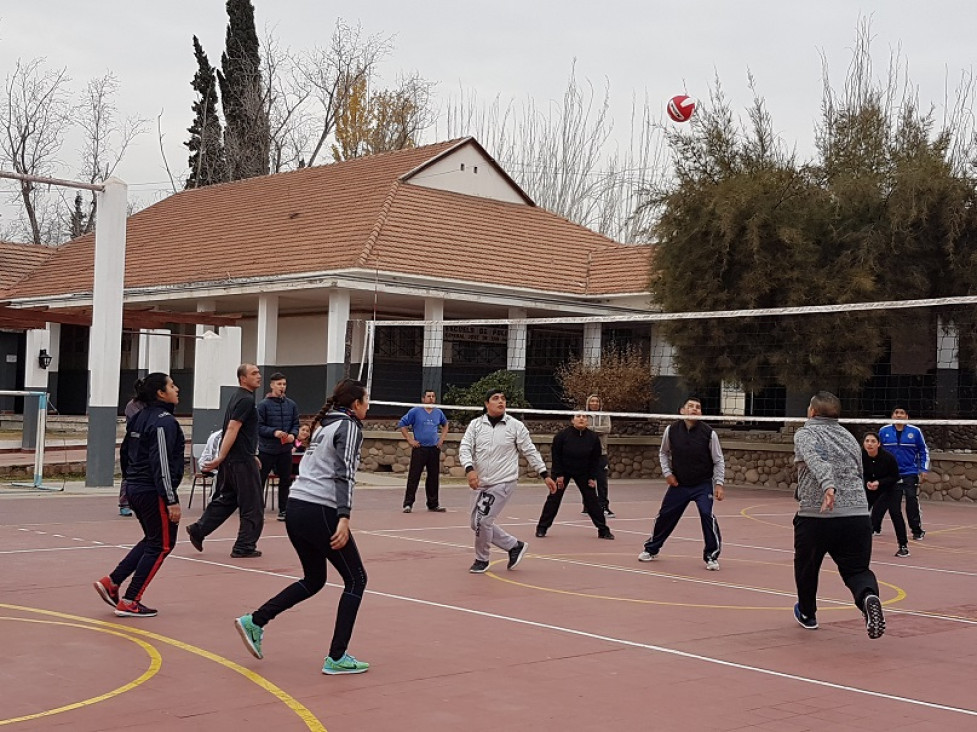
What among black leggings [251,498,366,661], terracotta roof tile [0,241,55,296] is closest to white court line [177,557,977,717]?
black leggings [251,498,366,661]

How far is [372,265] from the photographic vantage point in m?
28.5

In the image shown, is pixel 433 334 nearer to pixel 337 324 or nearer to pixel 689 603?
pixel 337 324

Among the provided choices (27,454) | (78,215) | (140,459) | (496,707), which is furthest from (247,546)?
(78,215)

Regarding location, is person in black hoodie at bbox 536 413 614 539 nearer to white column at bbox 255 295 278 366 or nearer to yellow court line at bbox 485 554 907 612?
yellow court line at bbox 485 554 907 612

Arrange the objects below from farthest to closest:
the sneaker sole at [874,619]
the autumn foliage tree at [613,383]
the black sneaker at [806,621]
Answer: the autumn foliage tree at [613,383]
the black sneaker at [806,621]
the sneaker sole at [874,619]

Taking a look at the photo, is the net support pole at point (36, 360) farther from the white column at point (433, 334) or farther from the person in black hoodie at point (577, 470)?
the person in black hoodie at point (577, 470)

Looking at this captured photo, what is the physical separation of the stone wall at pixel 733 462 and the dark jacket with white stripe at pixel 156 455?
57.7 ft

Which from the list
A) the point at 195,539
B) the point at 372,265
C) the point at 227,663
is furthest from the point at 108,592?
the point at 372,265

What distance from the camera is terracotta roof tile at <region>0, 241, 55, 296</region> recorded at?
40500 mm

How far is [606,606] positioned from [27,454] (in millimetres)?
17834

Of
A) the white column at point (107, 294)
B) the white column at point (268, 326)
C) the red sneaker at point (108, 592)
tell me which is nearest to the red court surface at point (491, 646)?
the red sneaker at point (108, 592)

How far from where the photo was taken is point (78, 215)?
6088 centimetres

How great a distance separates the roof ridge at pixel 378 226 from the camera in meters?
28.7

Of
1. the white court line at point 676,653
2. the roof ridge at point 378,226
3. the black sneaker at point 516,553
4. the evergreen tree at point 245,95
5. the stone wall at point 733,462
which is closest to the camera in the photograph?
the white court line at point 676,653
